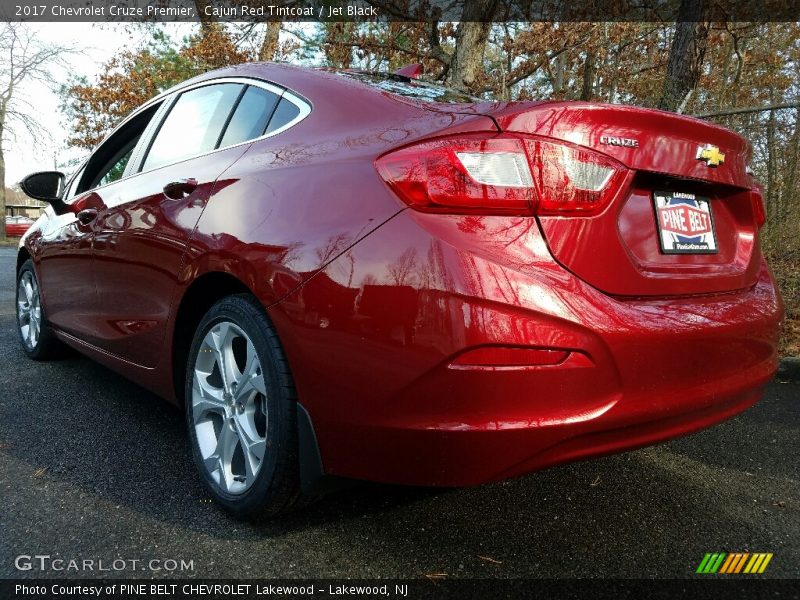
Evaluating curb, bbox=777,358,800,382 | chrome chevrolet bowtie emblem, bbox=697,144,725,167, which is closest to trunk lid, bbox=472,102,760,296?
chrome chevrolet bowtie emblem, bbox=697,144,725,167

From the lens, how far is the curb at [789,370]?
13.4ft

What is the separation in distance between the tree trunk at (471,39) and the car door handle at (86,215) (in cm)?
612

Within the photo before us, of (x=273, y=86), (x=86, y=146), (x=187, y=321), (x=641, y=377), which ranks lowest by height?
(x=86, y=146)

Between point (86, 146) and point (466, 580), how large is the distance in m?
28.3

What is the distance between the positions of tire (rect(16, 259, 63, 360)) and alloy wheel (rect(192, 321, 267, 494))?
2.18 meters

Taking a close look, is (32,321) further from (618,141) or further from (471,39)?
(471,39)

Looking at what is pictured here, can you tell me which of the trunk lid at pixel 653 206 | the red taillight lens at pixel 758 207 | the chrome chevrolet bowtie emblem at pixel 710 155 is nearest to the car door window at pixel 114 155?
the trunk lid at pixel 653 206

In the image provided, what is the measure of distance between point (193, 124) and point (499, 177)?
1746 millimetres

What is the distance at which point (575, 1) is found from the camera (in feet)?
38.6

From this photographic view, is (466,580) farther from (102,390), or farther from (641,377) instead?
(102,390)

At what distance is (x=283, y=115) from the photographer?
219cm

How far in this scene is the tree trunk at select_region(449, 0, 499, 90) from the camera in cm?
827

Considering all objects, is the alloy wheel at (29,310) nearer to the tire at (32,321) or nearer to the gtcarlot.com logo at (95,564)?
the tire at (32,321)

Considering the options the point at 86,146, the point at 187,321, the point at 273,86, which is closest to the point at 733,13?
the point at 273,86
